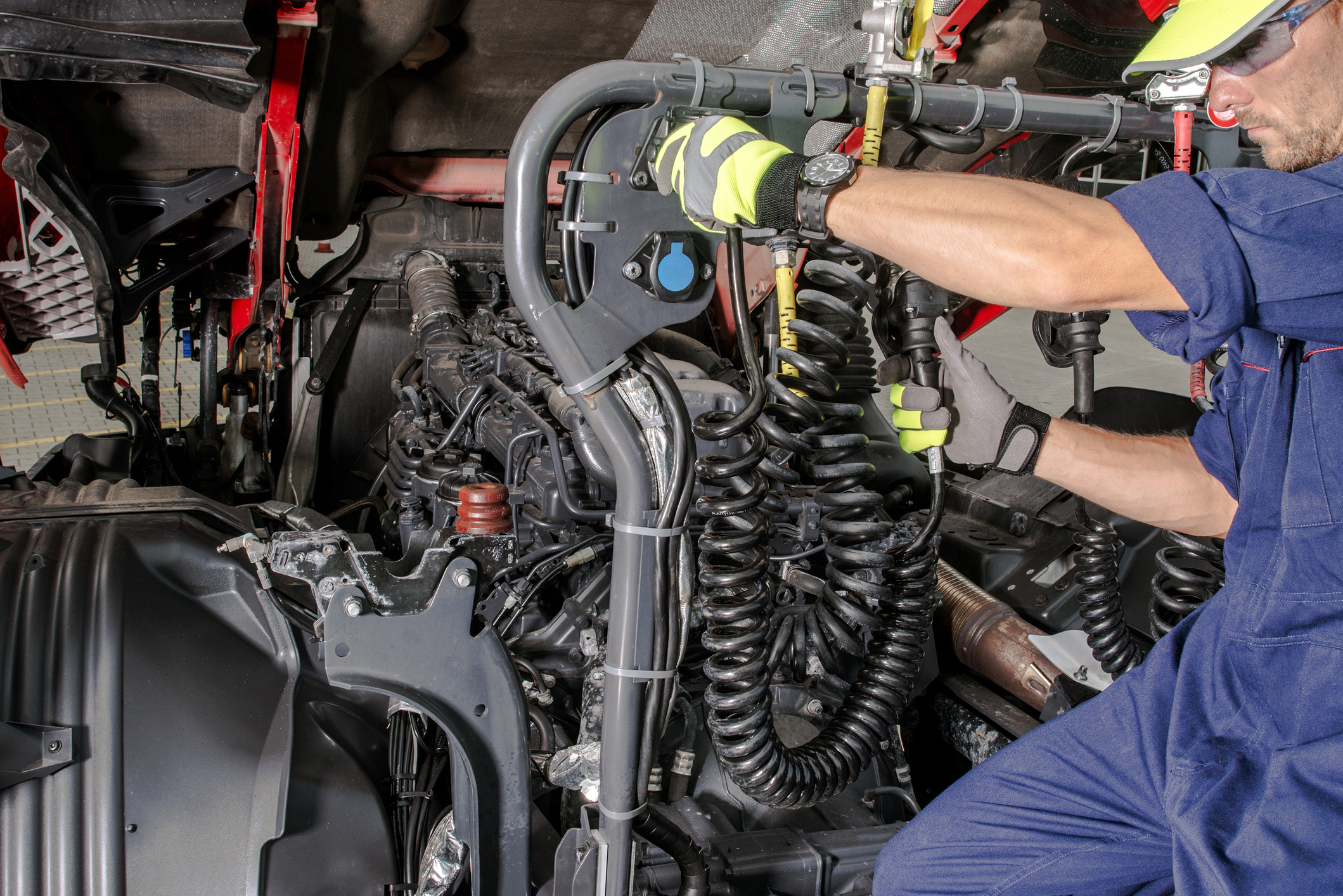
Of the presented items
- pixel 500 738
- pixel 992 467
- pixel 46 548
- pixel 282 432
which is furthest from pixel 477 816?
pixel 282 432

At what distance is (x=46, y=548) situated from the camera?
5.41ft

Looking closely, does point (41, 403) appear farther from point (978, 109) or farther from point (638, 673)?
point (978, 109)

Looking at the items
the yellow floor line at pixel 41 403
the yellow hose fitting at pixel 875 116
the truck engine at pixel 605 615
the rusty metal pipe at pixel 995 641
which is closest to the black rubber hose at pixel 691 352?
the truck engine at pixel 605 615

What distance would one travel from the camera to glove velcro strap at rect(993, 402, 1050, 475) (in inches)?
67.6

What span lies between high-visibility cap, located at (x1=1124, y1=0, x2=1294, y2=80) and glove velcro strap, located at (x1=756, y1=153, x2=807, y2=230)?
484 millimetres

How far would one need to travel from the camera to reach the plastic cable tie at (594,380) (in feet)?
4.47

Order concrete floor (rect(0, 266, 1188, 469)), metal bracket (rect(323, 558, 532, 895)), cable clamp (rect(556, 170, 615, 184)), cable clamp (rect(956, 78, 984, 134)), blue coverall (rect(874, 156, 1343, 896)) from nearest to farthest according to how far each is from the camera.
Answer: blue coverall (rect(874, 156, 1343, 896)) → cable clamp (rect(556, 170, 615, 184)) → metal bracket (rect(323, 558, 532, 895)) → cable clamp (rect(956, 78, 984, 134)) → concrete floor (rect(0, 266, 1188, 469))

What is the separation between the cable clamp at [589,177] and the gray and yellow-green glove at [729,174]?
0.08 metres

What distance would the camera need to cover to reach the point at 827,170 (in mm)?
1201

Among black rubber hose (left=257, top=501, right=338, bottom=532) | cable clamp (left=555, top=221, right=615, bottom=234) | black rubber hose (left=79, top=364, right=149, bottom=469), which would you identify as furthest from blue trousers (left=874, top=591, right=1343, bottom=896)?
black rubber hose (left=79, top=364, right=149, bottom=469)

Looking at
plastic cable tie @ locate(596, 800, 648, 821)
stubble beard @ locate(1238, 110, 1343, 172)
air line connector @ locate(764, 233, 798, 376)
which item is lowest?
plastic cable tie @ locate(596, 800, 648, 821)

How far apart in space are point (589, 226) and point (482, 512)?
1.76 ft

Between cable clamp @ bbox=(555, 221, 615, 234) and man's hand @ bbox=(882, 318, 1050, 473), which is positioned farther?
man's hand @ bbox=(882, 318, 1050, 473)

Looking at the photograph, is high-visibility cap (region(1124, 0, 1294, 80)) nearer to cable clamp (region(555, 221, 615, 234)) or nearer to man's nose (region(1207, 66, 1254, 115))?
man's nose (region(1207, 66, 1254, 115))
